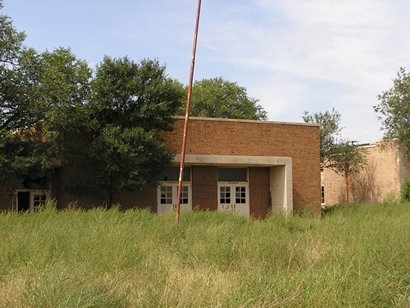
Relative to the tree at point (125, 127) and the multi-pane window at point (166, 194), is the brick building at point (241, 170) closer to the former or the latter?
the multi-pane window at point (166, 194)

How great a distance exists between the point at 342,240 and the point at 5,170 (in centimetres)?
1351

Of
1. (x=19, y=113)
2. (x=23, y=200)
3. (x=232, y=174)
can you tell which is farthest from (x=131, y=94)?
(x=232, y=174)

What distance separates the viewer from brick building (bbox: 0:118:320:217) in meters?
28.2

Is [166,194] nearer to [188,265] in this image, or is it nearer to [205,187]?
[205,187]

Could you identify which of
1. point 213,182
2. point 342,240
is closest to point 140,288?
point 342,240

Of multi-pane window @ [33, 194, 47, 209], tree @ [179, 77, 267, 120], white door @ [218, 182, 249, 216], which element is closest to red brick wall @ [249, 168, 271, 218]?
white door @ [218, 182, 249, 216]

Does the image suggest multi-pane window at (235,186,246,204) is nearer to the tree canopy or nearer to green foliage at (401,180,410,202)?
the tree canopy

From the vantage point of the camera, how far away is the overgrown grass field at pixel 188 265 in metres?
7.07

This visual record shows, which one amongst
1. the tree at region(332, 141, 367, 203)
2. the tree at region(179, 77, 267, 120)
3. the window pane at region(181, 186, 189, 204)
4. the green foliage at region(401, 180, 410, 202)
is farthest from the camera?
the tree at region(179, 77, 267, 120)

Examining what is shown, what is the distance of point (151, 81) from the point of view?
79.3ft

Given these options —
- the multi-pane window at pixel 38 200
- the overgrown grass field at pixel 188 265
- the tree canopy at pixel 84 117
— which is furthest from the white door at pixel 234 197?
the overgrown grass field at pixel 188 265

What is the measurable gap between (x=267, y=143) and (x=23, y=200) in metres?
12.8

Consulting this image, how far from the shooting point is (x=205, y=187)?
29.5m

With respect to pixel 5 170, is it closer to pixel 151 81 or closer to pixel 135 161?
pixel 135 161
